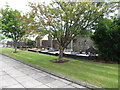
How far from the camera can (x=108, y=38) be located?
8.64 metres

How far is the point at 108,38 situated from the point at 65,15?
4.46m

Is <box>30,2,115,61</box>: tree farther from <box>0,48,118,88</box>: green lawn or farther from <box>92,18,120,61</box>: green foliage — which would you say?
<box>0,48,118,88</box>: green lawn

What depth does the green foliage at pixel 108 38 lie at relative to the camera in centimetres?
838

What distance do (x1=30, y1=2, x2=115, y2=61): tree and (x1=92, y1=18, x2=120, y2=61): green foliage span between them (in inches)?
44.6

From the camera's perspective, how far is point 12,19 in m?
14.5

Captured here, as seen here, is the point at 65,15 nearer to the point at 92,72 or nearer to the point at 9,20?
the point at 92,72

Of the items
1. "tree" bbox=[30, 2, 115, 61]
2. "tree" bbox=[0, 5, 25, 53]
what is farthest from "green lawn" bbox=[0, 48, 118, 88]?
"tree" bbox=[0, 5, 25, 53]

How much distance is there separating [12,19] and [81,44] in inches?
474

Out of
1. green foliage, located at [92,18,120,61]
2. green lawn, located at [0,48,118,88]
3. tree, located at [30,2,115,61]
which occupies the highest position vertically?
tree, located at [30,2,115,61]

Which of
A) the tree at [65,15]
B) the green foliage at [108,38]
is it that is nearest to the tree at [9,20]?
the tree at [65,15]

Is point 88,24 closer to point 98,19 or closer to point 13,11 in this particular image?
point 98,19

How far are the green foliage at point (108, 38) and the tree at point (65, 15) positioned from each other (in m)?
1.13

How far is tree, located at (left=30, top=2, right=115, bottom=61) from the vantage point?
7598 mm

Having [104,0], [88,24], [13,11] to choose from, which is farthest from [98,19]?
[13,11]
